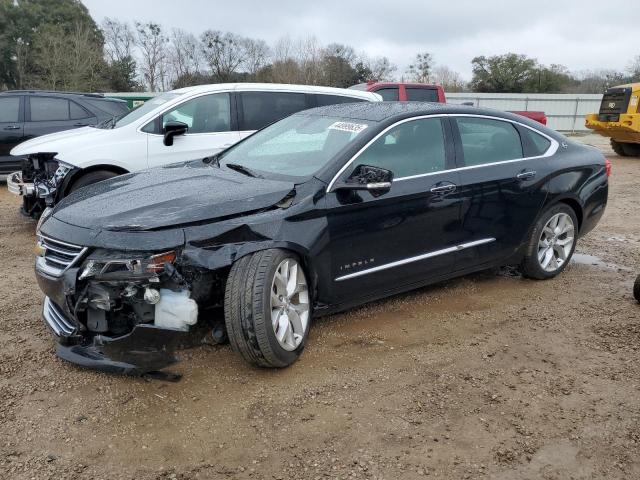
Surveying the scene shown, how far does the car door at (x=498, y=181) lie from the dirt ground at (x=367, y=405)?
23.9 inches

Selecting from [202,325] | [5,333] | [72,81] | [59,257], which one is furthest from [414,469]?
[72,81]

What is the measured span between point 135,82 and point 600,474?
4919cm

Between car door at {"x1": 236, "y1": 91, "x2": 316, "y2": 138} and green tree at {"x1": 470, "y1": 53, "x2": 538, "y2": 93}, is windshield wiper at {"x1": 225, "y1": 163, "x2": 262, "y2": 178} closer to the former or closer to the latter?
car door at {"x1": 236, "y1": 91, "x2": 316, "y2": 138}

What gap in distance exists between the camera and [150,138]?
21.5ft

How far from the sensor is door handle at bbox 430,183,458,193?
4.13 m

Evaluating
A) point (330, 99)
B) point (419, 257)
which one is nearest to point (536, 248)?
point (419, 257)

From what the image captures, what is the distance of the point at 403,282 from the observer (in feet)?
13.5

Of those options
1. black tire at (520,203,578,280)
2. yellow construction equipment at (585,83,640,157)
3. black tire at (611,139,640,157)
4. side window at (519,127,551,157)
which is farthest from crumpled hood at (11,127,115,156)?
black tire at (611,139,640,157)

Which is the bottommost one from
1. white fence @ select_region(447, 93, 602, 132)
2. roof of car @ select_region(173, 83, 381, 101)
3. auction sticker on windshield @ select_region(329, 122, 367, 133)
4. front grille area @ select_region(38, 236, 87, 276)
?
front grille area @ select_region(38, 236, 87, 276)

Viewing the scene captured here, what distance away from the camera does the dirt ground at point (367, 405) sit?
261 cm

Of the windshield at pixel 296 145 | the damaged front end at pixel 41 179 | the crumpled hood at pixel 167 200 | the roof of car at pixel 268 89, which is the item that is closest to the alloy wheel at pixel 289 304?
the crumpled hood at pixel 167 200

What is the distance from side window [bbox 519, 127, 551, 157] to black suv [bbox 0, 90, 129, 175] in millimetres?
6989

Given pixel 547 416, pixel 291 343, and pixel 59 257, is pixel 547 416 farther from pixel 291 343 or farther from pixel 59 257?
pixel 59 257

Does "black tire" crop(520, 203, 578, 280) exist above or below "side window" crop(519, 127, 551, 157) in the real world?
below
